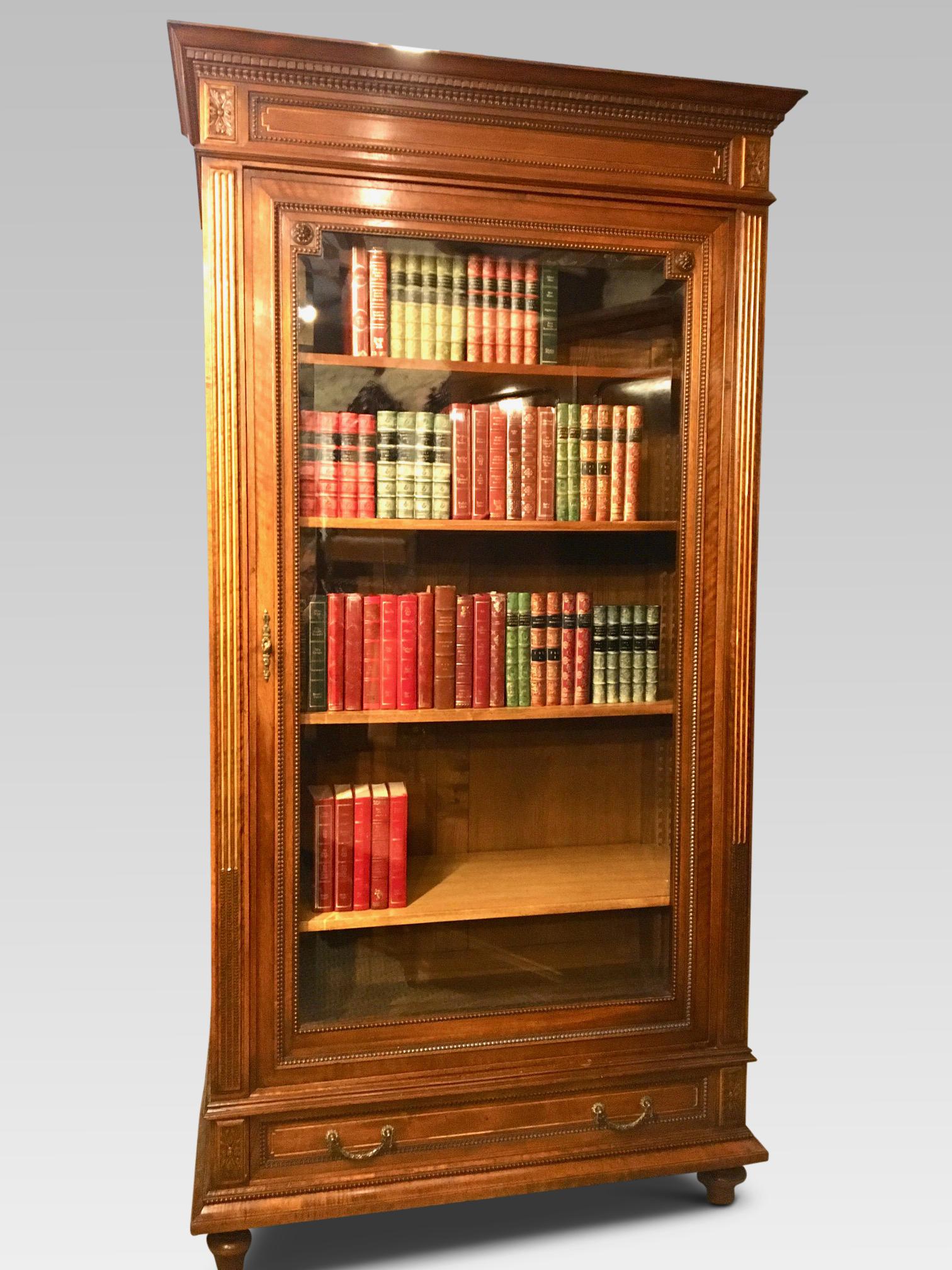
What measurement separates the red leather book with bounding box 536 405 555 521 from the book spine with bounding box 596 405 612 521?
113mm

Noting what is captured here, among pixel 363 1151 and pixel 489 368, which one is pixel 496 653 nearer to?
pixel 489 368

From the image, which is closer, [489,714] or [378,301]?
[378,301]

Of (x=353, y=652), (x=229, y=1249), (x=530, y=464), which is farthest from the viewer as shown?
(x=530, y=464)

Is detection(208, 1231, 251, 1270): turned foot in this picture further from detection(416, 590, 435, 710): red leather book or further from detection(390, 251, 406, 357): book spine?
detection(390, 251, 406, 357): book spine

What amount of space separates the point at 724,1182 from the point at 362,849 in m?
1.26

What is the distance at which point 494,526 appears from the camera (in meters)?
2.64

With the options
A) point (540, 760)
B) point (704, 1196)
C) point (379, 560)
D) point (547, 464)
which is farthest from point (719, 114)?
point (704, 1196)

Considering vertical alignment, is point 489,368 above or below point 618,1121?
above

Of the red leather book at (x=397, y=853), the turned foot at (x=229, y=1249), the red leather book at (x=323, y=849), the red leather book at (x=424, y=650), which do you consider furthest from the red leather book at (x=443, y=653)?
the turned foot at (x=229, y=1249)

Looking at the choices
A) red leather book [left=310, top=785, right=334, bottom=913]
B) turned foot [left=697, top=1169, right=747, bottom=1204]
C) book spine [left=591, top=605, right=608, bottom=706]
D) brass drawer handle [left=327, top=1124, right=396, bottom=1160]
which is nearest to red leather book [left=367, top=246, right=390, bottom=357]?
book spine [left=591, top=605, right=608, bottom=706]

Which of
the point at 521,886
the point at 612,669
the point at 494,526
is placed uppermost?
the point at 494,526

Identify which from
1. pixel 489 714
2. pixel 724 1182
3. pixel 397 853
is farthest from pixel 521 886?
pixel 724 1182

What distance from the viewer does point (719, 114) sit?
257 cm

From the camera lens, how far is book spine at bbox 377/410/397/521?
2.55m
